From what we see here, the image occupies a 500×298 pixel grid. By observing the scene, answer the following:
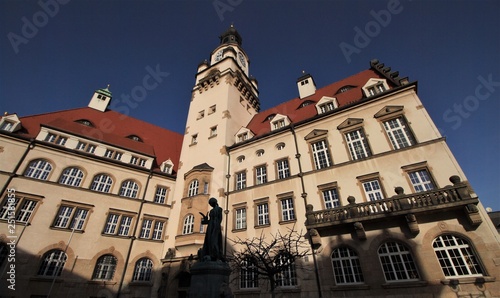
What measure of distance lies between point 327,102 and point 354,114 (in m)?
3.31

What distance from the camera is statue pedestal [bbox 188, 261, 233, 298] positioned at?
848 cm

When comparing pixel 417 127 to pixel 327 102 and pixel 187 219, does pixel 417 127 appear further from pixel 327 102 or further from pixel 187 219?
pixel 187 219

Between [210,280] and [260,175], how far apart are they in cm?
1401

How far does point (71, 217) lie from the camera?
19.9m

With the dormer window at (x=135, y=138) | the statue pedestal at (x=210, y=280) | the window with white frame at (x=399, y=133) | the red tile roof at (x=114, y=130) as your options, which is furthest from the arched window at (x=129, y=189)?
the window with white frame at (x=399, y=133)

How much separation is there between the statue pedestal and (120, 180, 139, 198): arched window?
18.0 metres

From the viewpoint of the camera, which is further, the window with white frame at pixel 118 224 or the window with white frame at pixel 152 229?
the window with white frame at pixel 152 229

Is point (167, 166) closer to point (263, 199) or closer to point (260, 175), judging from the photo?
point (260, 175)

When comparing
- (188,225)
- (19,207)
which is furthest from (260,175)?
(19,207)

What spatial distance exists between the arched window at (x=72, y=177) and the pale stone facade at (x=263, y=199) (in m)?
0.12

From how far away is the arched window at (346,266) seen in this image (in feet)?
46.3

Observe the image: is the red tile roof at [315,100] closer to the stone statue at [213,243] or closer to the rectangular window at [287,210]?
the rectangular window at [287,210]

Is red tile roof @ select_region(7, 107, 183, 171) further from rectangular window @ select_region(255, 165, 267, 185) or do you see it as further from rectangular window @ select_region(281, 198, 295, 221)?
rectangular window @ select_region(281, 198, 295, 221)

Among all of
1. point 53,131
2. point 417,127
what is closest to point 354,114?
point 417,127
